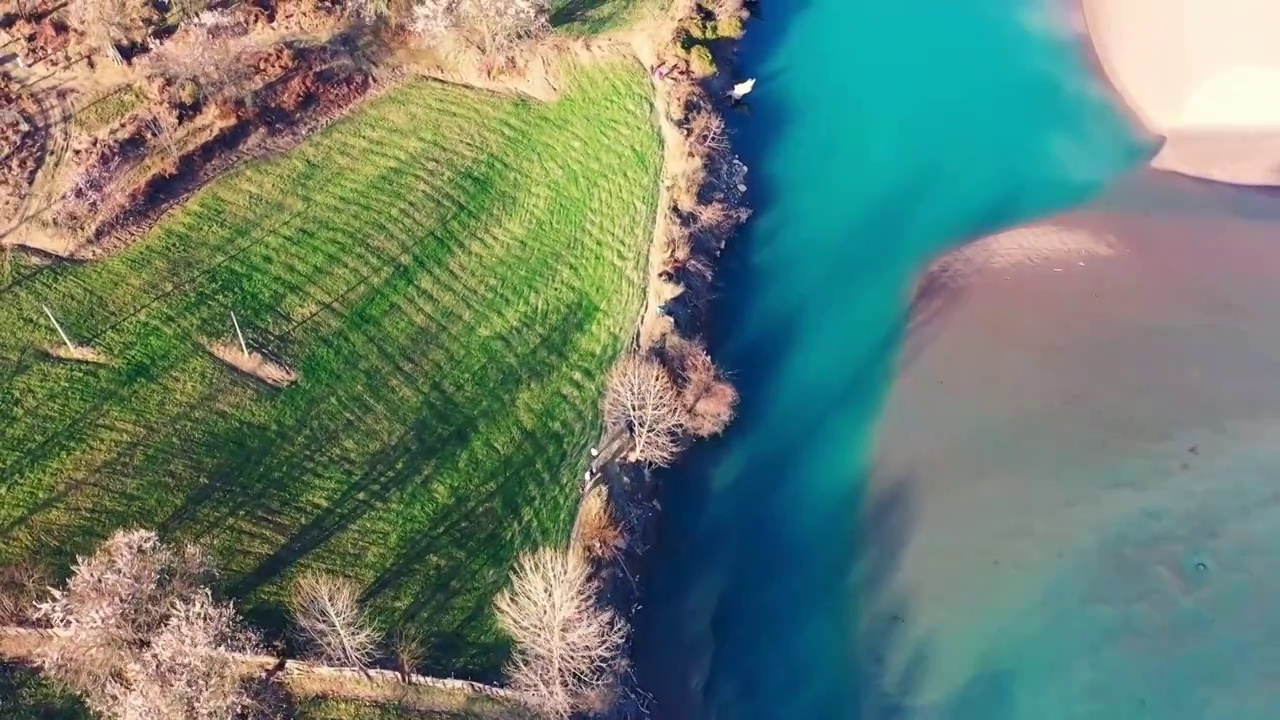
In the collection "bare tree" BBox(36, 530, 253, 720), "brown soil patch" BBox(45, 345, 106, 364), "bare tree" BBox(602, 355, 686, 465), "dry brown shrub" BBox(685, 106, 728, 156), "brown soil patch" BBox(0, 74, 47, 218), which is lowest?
"bare tree" BBox(602, 355, 686, 465)

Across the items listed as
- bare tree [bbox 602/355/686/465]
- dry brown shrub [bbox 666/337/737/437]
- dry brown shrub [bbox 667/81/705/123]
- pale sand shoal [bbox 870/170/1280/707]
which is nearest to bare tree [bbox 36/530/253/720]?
bare tree [bbox 602/355/686/465]

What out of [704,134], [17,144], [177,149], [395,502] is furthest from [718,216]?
[17,144]

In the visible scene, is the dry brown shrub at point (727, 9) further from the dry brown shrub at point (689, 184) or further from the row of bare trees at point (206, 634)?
the row of bare trees at point (206, 634)

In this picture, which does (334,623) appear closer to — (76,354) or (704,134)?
(76,354)

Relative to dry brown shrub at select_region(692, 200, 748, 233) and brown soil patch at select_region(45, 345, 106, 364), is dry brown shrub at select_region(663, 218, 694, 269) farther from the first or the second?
brown soil patch at select_region(45, 345, 106, 364)

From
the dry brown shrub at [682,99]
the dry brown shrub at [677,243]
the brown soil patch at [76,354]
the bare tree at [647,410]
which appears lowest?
the bare tree at [647,410]

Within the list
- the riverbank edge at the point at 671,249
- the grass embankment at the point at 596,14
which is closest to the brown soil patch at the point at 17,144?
the grass embankment at the point at 596,14
